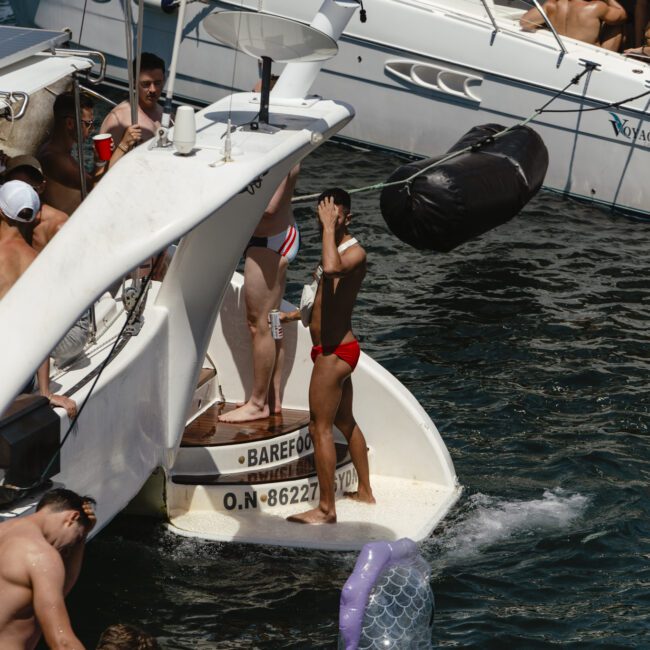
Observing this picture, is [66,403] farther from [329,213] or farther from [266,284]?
[266,284]

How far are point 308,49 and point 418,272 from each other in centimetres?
585

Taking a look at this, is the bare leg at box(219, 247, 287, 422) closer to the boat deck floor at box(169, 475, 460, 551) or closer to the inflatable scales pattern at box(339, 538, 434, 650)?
the boat deck floor at box(169, 475, 460, 551)

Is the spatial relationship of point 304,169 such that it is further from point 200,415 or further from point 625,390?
point 200,415

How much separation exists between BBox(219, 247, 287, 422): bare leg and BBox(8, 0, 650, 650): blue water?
103 cm

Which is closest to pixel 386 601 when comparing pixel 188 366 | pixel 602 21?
pixel 188 366

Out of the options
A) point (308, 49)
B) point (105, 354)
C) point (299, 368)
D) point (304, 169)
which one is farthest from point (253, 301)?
point (304, 169)

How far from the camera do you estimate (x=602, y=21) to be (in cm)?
1357

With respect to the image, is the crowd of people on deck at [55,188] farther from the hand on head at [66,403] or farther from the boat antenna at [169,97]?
the boat antenna at [169,97]

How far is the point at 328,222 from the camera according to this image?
6746 mm

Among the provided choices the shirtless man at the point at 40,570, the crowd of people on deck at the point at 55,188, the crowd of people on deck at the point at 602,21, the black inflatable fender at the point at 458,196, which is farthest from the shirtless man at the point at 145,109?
the crowd of people on deck at the point at 602,21

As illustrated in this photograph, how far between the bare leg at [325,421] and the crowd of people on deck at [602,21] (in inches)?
297

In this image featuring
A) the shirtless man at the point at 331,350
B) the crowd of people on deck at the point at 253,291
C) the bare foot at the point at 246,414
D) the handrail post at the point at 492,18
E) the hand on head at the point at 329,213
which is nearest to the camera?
the crowd of people on deck at the point at 253,291

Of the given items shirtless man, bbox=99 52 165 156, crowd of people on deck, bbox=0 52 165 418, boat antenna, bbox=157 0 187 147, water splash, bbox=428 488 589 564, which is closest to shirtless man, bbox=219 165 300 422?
crowd of people on deck, bbox=0 52 165 418

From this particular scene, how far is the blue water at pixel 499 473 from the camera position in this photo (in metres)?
6.47
